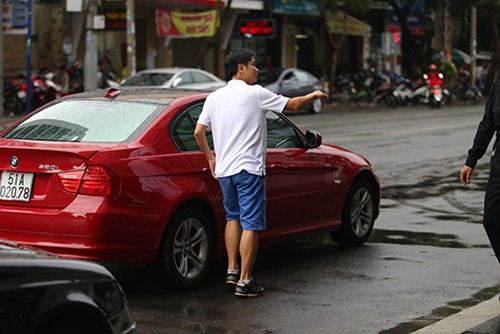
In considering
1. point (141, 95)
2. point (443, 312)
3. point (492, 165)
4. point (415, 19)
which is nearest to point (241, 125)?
point (141, 95)

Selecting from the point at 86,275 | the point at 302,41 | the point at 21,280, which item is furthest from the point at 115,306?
the point at 302,41

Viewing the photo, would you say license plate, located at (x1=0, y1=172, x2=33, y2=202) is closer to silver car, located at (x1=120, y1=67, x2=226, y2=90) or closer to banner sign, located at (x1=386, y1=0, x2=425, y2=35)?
silver car, located at (x1=120, y1=67, x2=226, y2=90)

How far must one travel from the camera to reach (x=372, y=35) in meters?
56.1

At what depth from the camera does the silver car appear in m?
30.0

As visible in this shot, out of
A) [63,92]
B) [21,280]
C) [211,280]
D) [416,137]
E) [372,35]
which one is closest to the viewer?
[21,280]

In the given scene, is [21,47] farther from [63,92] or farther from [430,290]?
[430,290]

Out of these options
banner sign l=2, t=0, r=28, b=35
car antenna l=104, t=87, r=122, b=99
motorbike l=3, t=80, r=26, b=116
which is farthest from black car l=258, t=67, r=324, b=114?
car antenna l=104, t=87, r=122, b=99

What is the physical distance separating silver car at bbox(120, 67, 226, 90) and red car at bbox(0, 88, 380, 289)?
808 inches

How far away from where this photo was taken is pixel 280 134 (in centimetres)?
951

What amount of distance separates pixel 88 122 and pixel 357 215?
2.98 m

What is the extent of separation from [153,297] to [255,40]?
39.8 m

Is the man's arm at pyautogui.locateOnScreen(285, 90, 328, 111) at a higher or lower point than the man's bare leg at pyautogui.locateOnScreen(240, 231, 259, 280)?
higher

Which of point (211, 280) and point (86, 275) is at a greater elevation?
point (86, 275)

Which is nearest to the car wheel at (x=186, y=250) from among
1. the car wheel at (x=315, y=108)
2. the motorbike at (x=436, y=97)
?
the car wheel at (x=315, y=108)
